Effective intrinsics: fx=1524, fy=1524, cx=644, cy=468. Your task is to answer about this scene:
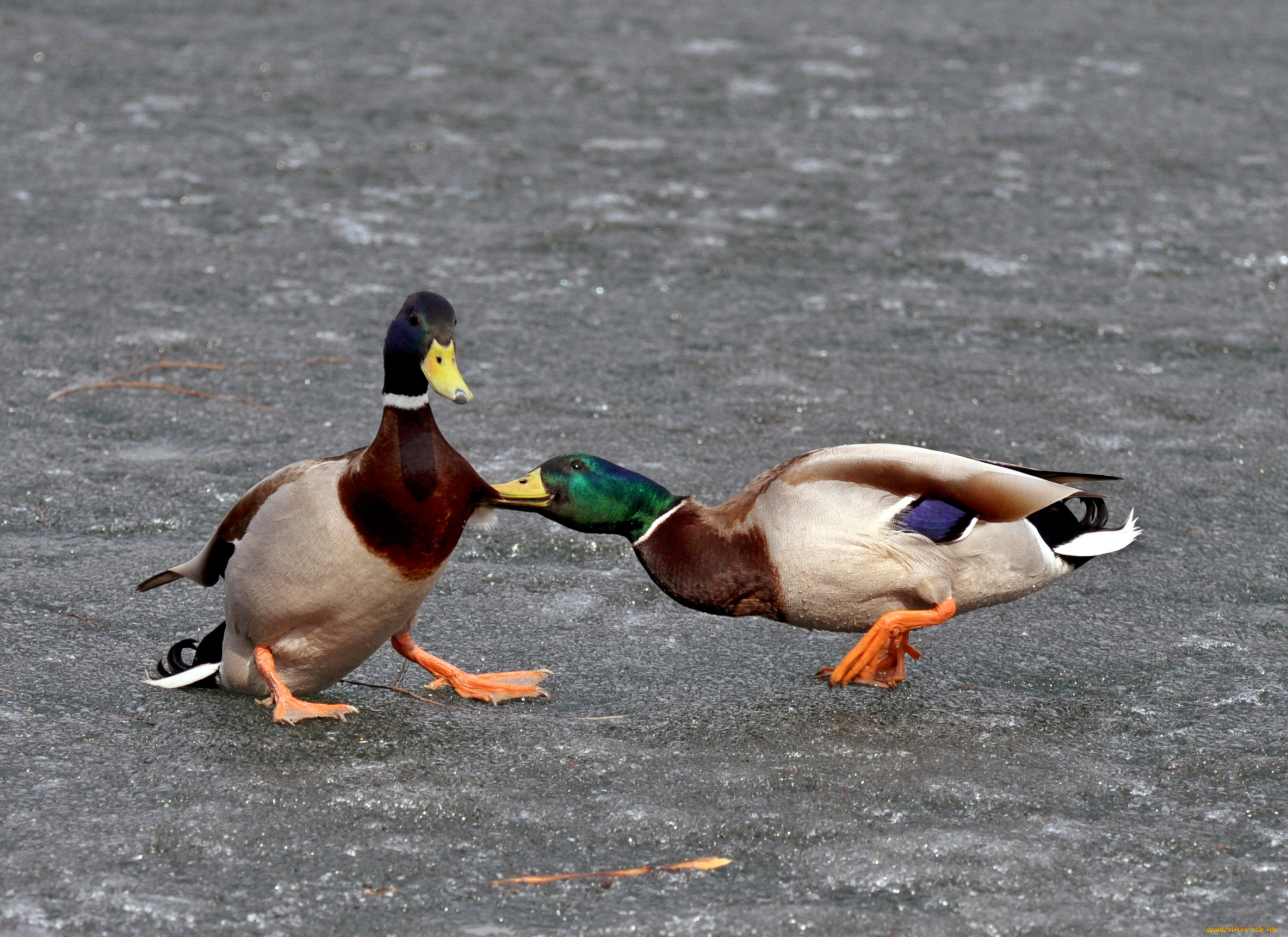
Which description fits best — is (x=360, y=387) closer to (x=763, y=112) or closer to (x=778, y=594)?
(x=778, y=594)

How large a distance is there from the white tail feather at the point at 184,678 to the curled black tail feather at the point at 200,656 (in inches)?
0.4

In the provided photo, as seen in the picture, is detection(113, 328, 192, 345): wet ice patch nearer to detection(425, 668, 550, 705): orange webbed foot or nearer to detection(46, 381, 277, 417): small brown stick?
detection(46, 381, 277, 417): small brown stick

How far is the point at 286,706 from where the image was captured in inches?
135

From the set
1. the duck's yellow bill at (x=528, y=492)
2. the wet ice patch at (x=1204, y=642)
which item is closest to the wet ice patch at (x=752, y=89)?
the wet ice patch at (x=1204, y=642)

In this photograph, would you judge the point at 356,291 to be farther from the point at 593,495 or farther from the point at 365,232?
the point at 593,495

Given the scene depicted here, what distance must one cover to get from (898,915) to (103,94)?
7.53m

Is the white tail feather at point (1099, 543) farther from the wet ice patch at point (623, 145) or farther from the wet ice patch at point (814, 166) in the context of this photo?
the wet ice patch at point (623, 145)

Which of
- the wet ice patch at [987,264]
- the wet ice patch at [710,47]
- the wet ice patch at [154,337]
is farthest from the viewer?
the wet ice patch at [710,47]

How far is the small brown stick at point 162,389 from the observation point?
214 inches

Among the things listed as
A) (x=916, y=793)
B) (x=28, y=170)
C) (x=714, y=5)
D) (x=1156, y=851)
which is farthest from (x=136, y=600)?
(x=714, y=5)

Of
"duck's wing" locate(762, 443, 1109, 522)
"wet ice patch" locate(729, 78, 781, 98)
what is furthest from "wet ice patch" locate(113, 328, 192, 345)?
"wet ice patch" locate(729, 78, 781, 98)

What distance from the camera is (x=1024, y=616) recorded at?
13.9ft

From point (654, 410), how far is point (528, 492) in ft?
6.34

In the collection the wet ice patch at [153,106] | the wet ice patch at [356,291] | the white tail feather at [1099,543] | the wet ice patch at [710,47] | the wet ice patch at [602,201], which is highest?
the wet ice patch at [710,47]
